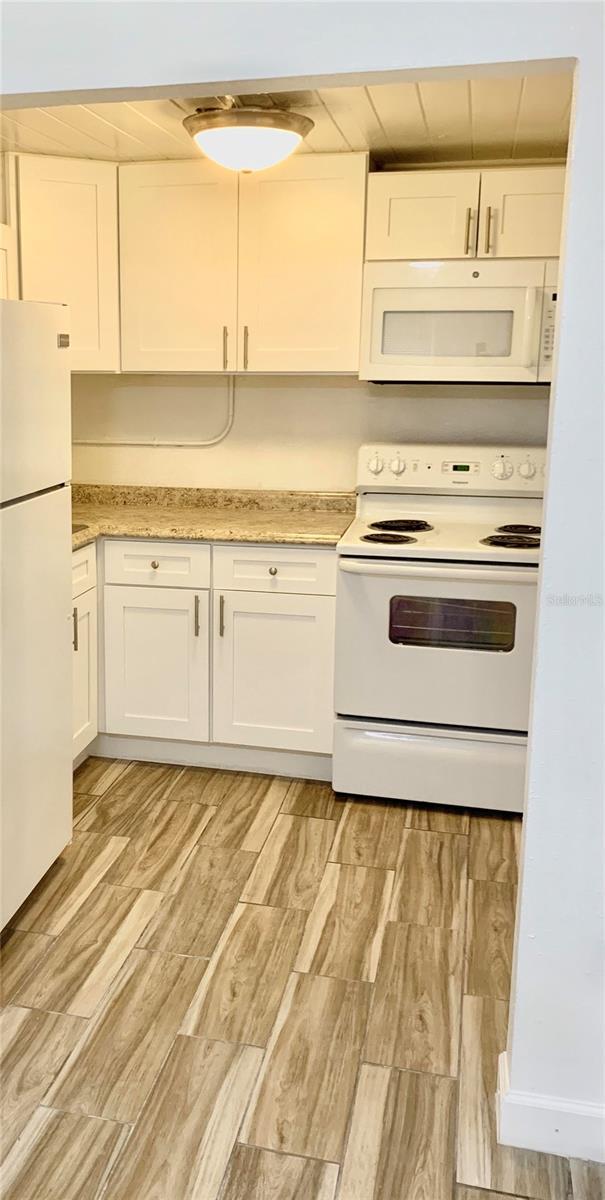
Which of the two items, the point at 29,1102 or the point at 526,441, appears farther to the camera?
the point at 526,441

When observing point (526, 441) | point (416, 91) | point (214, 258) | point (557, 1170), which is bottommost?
point (557, 1170)

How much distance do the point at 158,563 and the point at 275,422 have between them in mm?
812

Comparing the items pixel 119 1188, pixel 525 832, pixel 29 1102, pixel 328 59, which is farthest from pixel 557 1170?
pixel 328 59

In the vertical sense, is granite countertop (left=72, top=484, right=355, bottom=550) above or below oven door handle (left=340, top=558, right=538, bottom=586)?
above

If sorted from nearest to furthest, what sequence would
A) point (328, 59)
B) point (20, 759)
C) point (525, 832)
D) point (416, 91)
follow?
point (328, 59), point (525, 832), point (20, 759), point (416, 91)

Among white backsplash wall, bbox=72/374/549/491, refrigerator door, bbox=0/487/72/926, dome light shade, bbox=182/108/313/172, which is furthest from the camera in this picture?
white backsplash wall, bbox=72/374/549/491

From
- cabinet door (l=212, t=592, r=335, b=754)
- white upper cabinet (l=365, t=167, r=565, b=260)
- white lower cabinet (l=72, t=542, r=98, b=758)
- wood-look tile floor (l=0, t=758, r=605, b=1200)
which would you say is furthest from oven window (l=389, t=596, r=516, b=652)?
white upper cabinet (l=365, t=167, r=565, b=260)

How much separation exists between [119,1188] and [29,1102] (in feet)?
0.95

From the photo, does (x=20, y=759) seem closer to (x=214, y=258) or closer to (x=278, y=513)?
(x=278, y=513)

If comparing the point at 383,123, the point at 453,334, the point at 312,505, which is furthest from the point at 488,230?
the point at 312,505

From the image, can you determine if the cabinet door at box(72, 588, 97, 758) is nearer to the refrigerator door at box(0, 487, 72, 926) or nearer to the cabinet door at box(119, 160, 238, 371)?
the refrigerator door at box(0, 487, 72, 926)

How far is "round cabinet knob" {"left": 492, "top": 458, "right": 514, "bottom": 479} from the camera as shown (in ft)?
11.3

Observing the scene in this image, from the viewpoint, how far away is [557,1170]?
1766 millimetres

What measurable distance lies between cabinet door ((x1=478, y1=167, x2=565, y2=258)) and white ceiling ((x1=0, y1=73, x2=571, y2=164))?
4.6 inches
